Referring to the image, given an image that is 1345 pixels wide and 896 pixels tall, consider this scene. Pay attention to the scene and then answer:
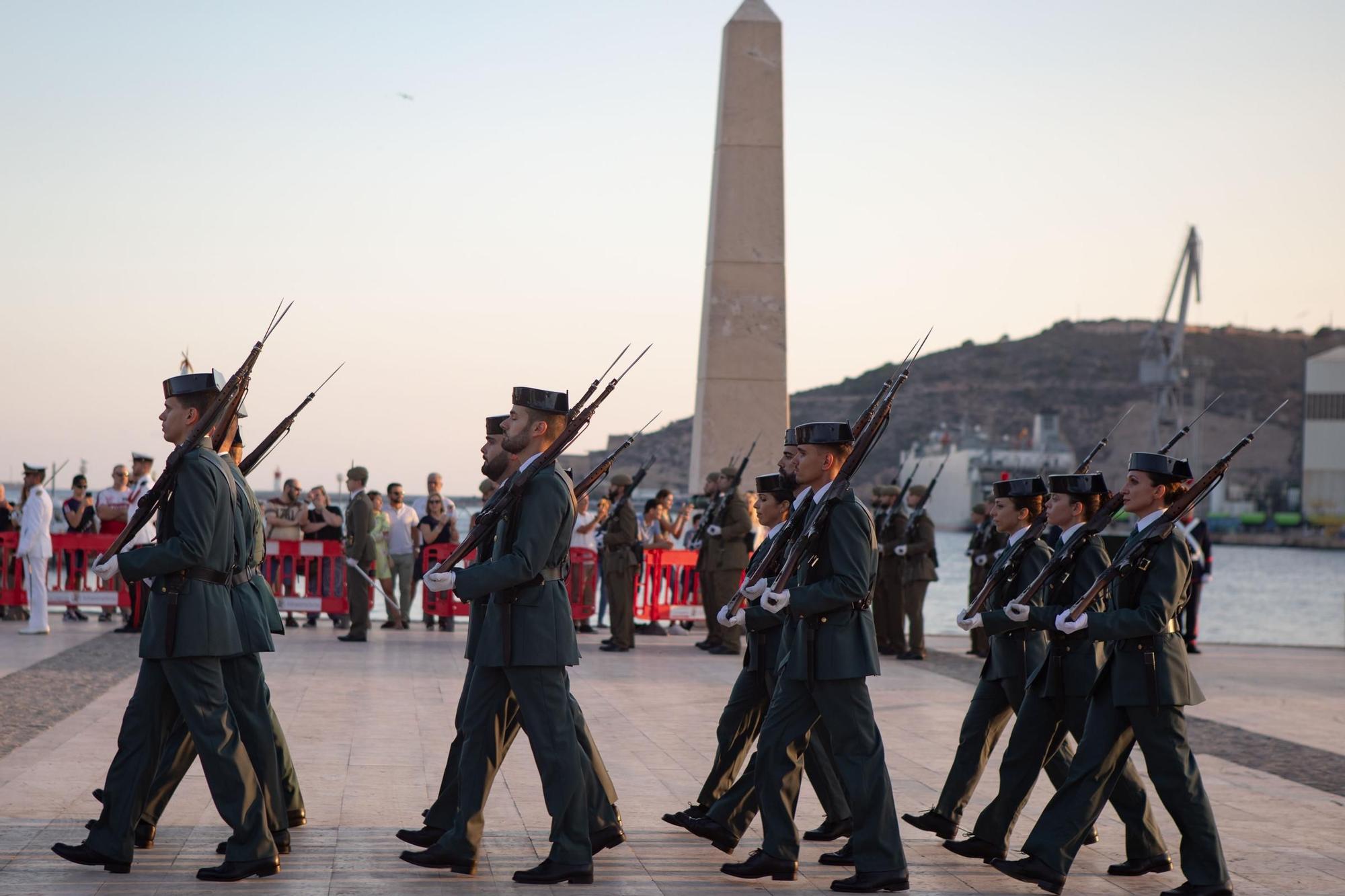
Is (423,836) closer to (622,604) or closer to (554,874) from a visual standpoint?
(554,874)

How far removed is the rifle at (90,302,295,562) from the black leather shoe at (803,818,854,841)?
2825 mm

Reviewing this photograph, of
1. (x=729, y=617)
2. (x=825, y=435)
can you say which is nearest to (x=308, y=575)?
(x=729, y=617)

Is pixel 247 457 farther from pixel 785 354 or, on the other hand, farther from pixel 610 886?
pixel 785 354

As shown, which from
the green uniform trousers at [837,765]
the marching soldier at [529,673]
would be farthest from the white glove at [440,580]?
the green uniform trousers at [837,765]

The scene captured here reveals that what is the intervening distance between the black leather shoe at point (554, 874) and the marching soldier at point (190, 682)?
903 mm

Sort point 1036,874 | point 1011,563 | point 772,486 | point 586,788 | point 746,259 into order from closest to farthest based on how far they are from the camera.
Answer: point 1036,874 < point 586,788 < point 1011,563 < point 772,486 < point 746,259

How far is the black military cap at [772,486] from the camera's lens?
7.91m

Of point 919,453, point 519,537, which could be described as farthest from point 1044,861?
point 919,453

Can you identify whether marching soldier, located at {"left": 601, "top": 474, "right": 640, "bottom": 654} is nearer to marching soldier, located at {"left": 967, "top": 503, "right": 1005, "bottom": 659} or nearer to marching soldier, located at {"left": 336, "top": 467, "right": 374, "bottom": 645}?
marching soldier, located at {"left": 336, "top": 467, "right": 374, "bottom": 645}

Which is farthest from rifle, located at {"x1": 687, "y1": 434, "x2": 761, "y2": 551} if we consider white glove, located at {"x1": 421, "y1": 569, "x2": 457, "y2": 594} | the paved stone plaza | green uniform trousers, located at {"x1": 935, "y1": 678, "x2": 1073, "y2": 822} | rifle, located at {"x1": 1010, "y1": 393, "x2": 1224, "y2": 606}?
white glove, located at {"x1": 421, "y1": 569, "x2": 457, "y2": 594}

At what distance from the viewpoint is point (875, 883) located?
5941 mm

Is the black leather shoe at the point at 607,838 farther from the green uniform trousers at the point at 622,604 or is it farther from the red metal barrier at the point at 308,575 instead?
the red metal barrier at the point at 308,575

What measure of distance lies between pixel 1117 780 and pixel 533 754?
224cm

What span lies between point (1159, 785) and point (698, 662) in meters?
8.90
